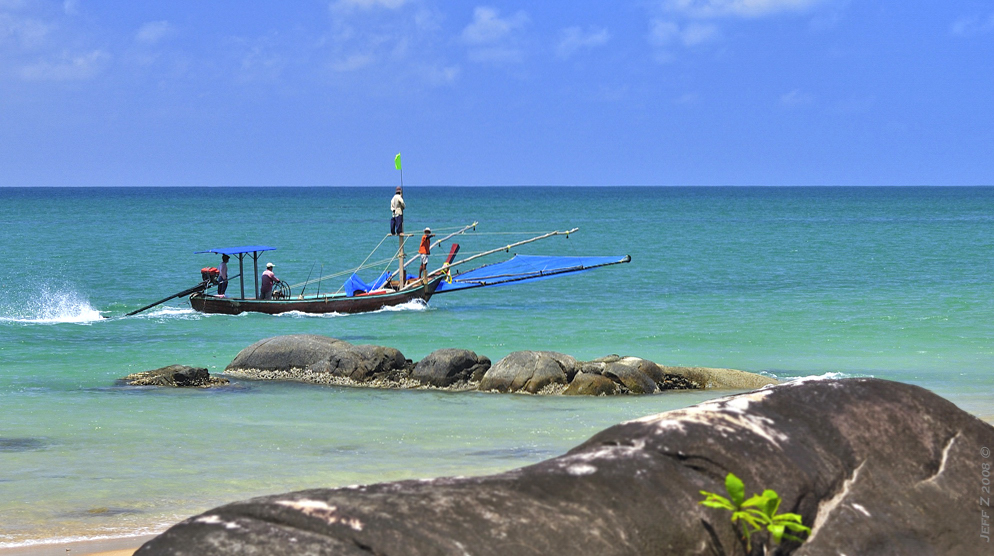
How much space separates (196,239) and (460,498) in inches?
2987

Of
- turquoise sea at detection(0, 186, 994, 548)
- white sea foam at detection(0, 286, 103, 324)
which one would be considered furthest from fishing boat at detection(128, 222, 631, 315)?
white sea foam at detection(0, 286, 103, 324)

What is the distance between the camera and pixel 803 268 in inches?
1949

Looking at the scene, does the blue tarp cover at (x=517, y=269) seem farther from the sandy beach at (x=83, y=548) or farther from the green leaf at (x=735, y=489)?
the green leaf at (x=735, y=489)

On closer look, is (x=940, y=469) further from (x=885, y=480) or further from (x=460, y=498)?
(x=460, y=498)

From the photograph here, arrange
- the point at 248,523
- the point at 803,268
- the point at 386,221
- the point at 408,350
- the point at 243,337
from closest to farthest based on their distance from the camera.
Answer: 1. the point at 248,523
2. the point at 408,350
3. the point at 243,337
4. the point at 803,268
5. the point at 386,221

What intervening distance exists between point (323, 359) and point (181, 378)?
231 centimetres

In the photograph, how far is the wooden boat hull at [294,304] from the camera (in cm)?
3067

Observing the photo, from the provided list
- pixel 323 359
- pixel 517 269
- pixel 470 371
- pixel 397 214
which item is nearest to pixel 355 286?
pixel 397 214

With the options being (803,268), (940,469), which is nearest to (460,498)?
(940,469)

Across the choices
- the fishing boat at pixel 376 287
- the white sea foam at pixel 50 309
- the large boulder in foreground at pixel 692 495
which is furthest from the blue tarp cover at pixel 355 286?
the large boulder in foreground at pixel 692 495

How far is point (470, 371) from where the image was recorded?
18062 millimetres

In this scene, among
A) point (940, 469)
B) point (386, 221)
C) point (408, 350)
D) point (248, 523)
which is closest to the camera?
point (248, 523)

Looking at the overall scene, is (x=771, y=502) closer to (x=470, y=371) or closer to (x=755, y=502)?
(x=755, y=502)

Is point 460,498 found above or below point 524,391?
above
